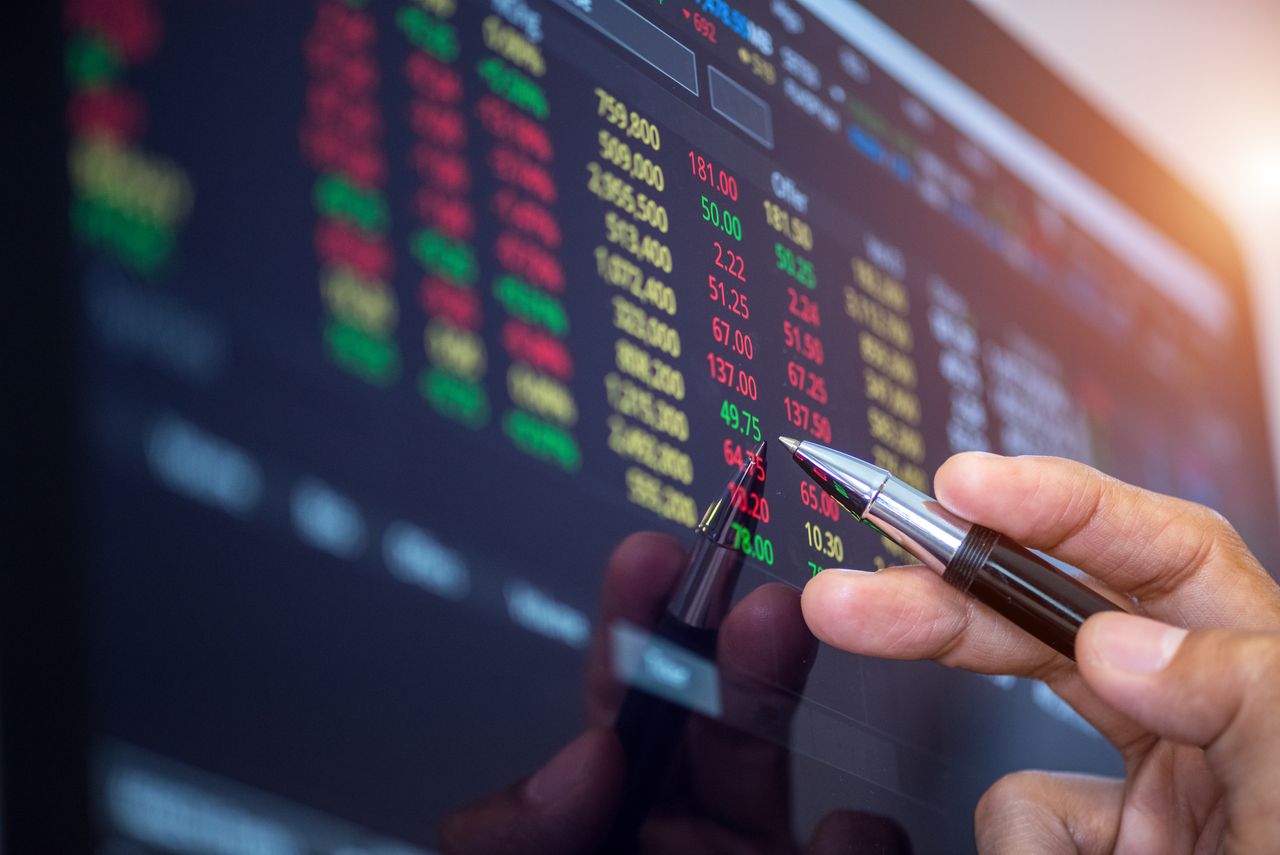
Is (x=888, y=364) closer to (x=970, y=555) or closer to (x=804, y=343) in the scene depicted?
(x=804, y=343)

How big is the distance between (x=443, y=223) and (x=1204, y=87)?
3.65ft

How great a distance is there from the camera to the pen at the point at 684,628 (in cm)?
49

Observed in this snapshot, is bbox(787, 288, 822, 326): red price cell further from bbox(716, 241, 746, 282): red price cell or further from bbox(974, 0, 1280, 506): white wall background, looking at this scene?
bbox(974, 0, 1280, 506): white wall background

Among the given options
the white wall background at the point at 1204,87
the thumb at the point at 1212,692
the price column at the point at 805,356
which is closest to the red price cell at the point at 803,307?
the price column at the point at 805,356

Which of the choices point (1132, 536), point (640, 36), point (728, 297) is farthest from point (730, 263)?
point (1132, 536)

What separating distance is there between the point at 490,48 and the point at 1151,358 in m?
0.71

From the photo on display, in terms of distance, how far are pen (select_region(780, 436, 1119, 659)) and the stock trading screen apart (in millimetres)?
55

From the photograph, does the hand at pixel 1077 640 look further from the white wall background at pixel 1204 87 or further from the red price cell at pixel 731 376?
the white wall background at pixel 1204 87

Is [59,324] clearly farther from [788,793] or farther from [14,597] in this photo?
[788,793]

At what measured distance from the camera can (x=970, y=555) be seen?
513 millimetres

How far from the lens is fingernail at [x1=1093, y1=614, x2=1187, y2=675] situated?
44cm

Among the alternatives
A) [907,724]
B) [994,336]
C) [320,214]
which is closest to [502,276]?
[320,214]

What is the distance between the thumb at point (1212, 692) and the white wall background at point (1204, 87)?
81 cm

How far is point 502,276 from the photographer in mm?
493
